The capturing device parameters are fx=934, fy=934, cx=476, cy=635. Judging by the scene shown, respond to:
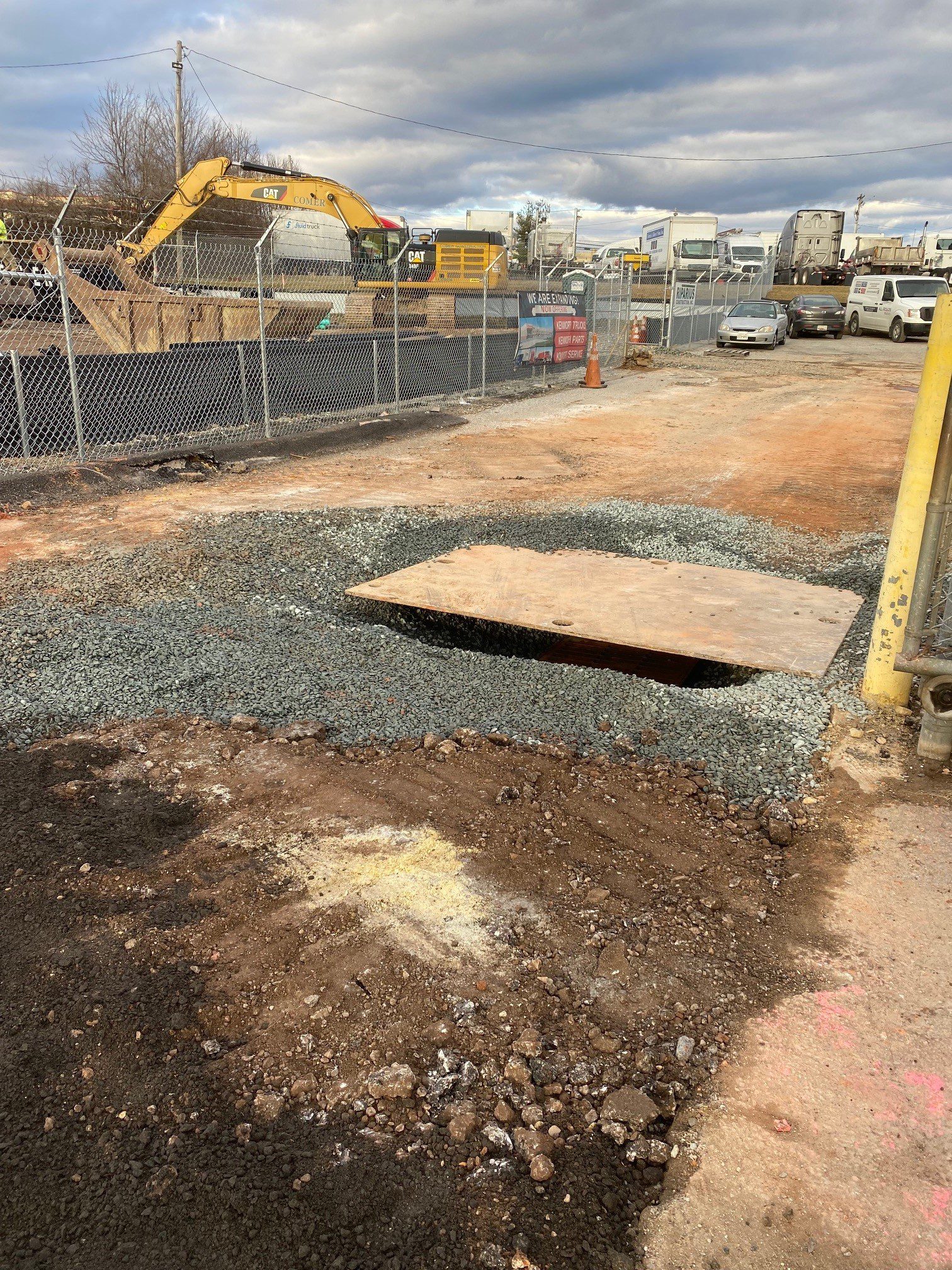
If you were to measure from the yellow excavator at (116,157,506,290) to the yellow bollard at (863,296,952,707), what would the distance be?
A: 39.2 ft

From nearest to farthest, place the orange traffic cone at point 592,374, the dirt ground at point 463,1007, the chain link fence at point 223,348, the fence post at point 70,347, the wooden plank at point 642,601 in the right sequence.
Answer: the dirt ground at point 463,1007
the wooden plank at point 642,601
the fence post at point 70,347
the chain link fence at point 223,348
the orange traffic cone at point 592,374

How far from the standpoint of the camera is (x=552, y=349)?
21.0 m

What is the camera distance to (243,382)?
512 inches

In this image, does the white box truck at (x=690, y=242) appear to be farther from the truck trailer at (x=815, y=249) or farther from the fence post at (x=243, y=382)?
the fence post at (x=243, y=382)

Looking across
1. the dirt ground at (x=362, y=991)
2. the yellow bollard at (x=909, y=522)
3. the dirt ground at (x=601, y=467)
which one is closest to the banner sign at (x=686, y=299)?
the dirt ground at (x=601, y=467)

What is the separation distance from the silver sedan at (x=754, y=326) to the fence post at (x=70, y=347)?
23422 mm

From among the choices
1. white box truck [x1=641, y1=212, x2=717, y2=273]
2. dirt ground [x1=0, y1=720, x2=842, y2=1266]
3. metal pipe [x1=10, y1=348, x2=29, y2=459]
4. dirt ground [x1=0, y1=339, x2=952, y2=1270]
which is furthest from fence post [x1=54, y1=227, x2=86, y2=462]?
white box truck [x1=641, y1=212, x2=717, y2=273]

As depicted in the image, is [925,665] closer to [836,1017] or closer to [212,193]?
[836,1017]

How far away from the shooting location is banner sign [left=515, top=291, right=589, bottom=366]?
19.6 m

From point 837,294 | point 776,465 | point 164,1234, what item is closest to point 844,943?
point 164,1234

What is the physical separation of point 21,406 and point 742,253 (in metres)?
43.9

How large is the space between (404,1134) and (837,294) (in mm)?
48337

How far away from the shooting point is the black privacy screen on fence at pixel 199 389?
10.8 metres

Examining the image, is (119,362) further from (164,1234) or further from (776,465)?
(164,1234)
